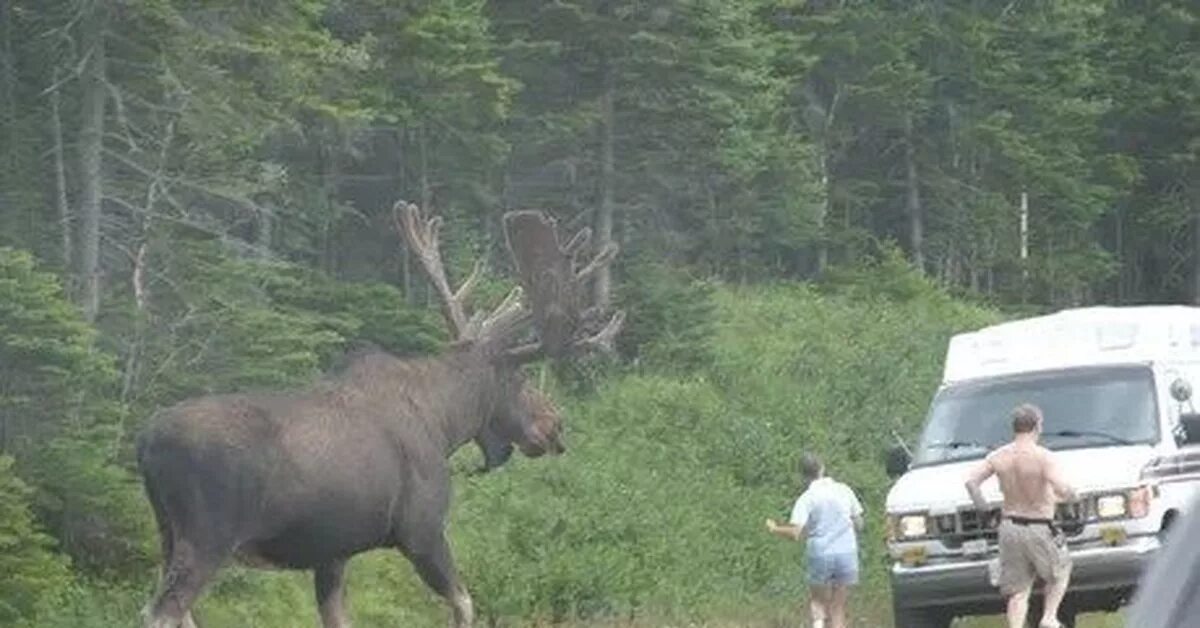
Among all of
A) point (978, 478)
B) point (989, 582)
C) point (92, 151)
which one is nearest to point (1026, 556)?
point (978, 478)

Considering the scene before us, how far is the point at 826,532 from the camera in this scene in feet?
60.9

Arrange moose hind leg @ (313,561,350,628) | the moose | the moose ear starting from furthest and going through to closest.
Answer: the moose ear, moose hind leg @ (313,561,350,628), the moose

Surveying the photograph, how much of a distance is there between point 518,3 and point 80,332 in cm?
2073

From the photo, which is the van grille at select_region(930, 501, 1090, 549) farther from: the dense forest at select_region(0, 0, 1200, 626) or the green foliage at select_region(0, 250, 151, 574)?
the green foliage at select_region(0, 250, 151, 574)

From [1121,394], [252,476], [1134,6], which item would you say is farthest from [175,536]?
[1134,6]

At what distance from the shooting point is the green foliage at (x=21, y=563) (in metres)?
17.7

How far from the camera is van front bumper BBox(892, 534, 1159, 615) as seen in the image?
17875mm

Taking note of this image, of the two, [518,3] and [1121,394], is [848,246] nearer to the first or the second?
[518,3]

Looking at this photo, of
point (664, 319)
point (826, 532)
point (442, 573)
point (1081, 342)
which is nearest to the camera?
point (442, 573)

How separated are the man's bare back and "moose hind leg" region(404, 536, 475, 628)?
3.30 metres

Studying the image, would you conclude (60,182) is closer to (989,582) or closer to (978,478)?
(989,582)

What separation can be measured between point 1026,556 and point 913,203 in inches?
1726

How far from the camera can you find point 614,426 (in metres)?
35.0

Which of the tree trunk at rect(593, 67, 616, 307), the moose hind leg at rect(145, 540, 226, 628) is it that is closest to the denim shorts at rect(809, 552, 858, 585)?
the moose hind leg at rect(145, 540, 226, 628)
